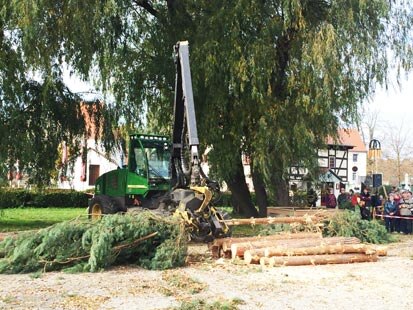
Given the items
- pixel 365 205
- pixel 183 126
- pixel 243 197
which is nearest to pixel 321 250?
pixel 183 126

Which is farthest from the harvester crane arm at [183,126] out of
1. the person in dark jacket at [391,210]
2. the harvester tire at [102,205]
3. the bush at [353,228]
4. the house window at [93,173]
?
the house window at [93,173]

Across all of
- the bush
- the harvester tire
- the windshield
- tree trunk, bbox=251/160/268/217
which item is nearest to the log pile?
the bush

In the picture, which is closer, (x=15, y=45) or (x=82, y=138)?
(x=15, y=45)

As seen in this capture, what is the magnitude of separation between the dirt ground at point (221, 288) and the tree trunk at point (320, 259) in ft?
0.74

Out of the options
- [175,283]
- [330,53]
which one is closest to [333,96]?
[330,53]

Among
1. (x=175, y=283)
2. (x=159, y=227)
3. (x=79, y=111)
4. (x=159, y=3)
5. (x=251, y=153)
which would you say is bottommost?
(x=175, y=283)

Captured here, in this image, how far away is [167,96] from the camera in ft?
56.9

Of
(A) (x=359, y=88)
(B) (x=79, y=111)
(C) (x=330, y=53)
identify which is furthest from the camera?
(B) (x=79, y=111)

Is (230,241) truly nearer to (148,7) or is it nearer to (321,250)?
(321,250)

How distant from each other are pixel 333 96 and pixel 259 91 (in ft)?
6.23

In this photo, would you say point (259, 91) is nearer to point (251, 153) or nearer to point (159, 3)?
point (251, 153)

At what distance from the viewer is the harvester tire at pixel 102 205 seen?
603 inches

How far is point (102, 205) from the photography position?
15.6 meters

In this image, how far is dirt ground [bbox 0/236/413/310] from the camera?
7.32m
